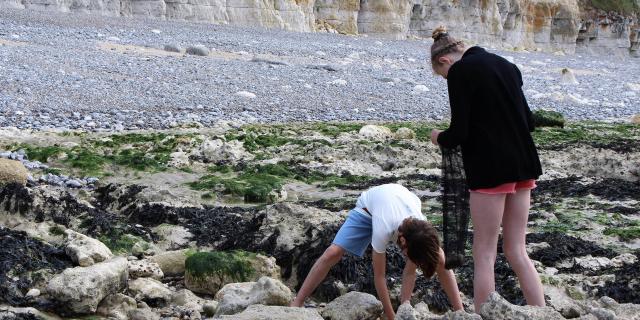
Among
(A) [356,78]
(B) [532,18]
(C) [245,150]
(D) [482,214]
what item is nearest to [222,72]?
(A) [356,78]

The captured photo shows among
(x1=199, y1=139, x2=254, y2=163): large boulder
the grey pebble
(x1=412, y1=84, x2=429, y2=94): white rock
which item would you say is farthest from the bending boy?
the grey pebble

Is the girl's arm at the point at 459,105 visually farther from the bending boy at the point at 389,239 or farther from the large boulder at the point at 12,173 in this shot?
the large boulder at the point at 12,173

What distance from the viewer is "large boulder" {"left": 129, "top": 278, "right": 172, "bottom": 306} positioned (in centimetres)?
572

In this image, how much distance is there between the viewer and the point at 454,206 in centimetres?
532

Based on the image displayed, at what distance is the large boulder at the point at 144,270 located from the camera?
6.11 meters

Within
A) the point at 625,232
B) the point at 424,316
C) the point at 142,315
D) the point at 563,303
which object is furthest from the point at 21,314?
the point at 625,232

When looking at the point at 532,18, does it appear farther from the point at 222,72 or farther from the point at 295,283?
the point at 295,283

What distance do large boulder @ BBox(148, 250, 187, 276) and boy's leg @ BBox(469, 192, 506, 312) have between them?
237 cm

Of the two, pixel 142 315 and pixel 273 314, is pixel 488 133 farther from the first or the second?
pixel 142 315

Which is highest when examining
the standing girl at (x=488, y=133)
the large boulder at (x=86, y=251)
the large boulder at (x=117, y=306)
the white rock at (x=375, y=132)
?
the standing girl at (x=488, y=133)

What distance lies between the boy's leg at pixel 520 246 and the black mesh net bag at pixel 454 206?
0.34 meters

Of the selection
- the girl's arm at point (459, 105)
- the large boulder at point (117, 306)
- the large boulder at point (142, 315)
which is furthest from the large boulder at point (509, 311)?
the large boulder at point (117, 306)

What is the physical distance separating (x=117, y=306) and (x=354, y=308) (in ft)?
4.91

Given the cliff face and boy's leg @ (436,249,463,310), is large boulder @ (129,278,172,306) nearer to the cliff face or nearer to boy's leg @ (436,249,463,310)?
boy's leg @ (436,249,463,310)
